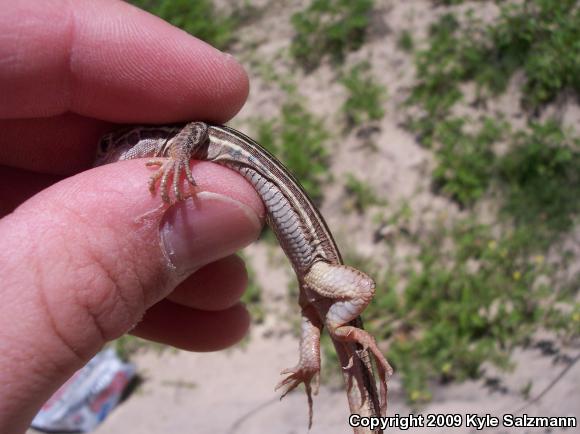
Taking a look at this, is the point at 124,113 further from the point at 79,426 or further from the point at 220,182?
the point at 79,426

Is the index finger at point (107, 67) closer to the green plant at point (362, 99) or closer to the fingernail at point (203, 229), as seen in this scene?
the fingernail at point (203, 229)

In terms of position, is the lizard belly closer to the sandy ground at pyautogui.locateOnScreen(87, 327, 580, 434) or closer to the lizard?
the lizard

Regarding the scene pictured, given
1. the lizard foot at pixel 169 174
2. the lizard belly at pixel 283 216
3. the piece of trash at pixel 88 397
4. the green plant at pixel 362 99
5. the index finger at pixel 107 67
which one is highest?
the index finger at pixel 107 67

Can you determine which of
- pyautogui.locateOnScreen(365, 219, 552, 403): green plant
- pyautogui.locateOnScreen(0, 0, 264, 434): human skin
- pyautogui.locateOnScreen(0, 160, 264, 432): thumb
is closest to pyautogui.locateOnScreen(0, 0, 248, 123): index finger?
pyautogui.locateOnScreen(0, 0, 264, 434): human skin

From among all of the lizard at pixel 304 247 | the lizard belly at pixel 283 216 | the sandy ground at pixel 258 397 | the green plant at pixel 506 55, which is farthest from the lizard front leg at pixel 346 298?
the green plant at pixel 506 55

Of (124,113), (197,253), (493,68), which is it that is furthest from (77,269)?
(493,68)

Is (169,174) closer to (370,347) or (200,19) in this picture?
(370,347)

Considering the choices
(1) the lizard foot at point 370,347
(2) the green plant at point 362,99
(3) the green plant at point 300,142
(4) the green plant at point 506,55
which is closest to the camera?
(1) the lizard foot at point 370,347
